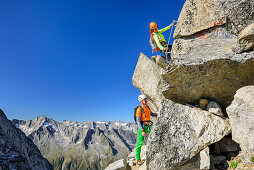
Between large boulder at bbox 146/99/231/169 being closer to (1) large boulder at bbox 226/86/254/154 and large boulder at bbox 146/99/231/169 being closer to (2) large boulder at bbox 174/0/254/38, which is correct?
(1) large boulder at bbox 226/86/254/154

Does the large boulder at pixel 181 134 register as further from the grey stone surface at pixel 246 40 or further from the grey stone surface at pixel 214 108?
the grey stone surface at pixel 246 40

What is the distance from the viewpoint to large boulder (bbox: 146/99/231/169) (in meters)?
6.75

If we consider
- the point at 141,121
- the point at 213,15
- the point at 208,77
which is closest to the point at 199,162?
the point at 208,77

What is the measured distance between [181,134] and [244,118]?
2884 millimetres

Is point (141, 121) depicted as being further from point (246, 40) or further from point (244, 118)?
point (246, 40)

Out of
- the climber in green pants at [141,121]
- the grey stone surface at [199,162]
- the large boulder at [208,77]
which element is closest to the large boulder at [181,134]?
the grey stone surface at [199,162]

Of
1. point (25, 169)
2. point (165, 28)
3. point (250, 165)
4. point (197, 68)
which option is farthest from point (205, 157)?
point (25, 169)

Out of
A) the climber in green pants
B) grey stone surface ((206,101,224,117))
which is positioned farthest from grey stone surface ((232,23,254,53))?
the climber in green pants

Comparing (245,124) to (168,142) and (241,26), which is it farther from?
(241,26)

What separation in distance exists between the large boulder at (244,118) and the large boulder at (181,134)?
0.74 meters

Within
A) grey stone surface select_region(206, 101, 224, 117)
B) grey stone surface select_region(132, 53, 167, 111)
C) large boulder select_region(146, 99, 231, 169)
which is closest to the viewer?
large boulder select_region(146, 99, 231, 169)

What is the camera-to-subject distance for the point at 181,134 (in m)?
7.35

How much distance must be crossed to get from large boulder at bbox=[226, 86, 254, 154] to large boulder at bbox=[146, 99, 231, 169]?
2.42 ft

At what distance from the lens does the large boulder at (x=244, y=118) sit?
17.6ft
